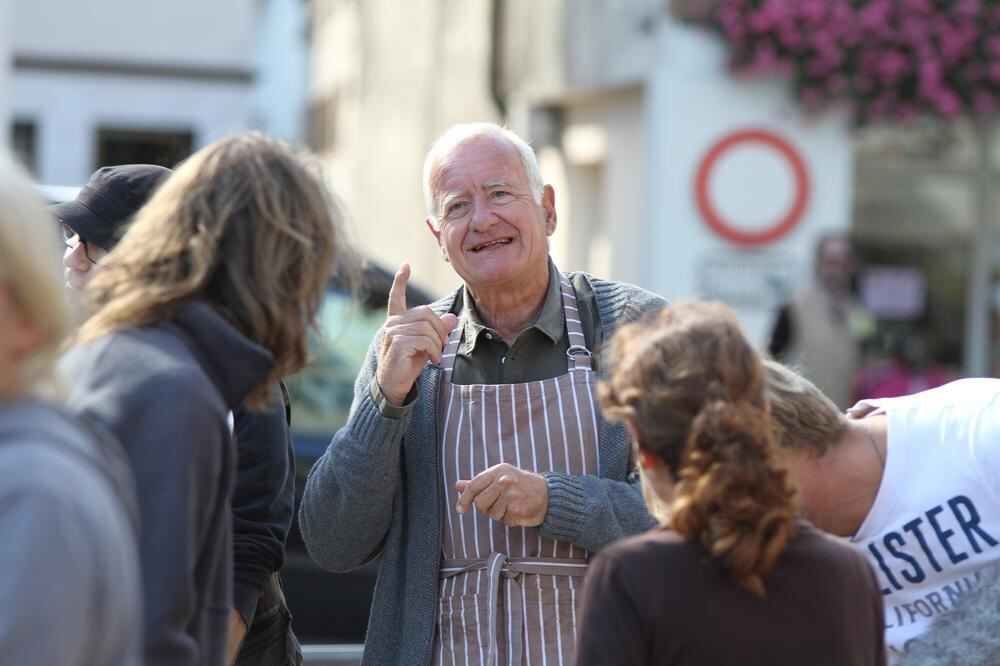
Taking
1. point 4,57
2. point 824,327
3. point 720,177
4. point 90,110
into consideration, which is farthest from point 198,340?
point 90,110

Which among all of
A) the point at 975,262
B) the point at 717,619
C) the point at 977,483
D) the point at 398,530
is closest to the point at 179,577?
the point at 717,619

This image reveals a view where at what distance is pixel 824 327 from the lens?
27.3ft

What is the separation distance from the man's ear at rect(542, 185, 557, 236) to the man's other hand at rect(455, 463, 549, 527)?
2.14ft

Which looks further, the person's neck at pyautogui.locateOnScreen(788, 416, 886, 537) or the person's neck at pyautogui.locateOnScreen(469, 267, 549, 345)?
the person's neck at pyautogui.locateOnScreen(469, 267, 549, 345)

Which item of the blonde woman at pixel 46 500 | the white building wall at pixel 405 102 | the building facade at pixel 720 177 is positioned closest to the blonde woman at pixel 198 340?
the blonde woman at pixel 46 500

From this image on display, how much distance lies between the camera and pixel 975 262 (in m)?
10.8

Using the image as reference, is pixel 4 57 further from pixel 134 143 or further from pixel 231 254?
pixel 134 143

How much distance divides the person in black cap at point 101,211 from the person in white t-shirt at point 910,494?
48.7 inches

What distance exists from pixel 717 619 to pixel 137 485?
0.77m

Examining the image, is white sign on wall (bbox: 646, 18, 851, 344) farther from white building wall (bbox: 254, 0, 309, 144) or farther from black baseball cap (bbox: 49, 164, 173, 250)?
white building wall (bbox: 254, 0, 309, 144)

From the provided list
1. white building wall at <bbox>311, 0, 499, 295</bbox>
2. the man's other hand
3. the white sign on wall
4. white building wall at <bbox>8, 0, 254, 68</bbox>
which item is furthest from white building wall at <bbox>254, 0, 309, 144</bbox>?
the man's other hand

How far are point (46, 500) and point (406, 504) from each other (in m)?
1.50

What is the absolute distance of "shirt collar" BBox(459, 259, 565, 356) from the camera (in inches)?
122

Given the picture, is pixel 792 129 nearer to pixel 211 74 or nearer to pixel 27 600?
pixel 27 600
